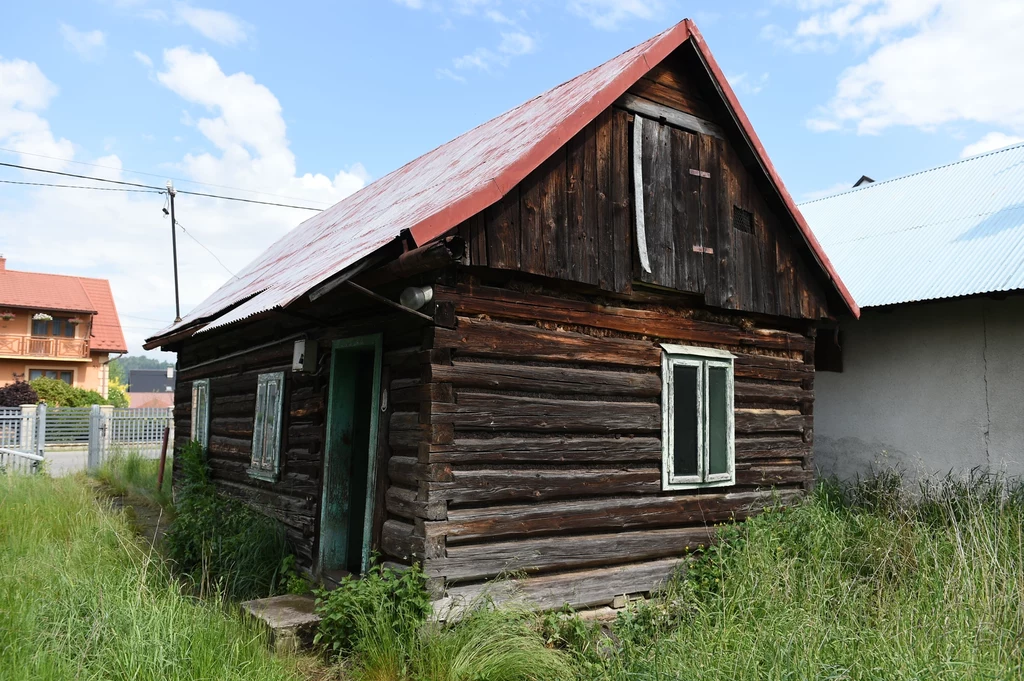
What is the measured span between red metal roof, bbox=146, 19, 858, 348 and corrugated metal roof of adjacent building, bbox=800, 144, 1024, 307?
184 cm

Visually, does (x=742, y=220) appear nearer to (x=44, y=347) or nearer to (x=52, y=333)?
(x=44, y=347)

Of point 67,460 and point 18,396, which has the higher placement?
point 18,396

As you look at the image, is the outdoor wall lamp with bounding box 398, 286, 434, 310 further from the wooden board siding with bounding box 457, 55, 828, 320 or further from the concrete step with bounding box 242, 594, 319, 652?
the concrete step with bounding box 242, 594, 319, 652

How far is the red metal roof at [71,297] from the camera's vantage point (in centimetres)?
3806

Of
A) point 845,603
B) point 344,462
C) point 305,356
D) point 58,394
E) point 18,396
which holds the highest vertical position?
point 305,356

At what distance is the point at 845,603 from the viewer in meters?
5.86

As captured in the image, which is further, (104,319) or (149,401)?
(149,401)

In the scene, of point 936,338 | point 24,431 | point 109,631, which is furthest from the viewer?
point 24,431

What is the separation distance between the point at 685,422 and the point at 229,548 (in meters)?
4.86

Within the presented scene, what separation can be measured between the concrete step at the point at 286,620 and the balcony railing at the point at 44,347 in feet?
123

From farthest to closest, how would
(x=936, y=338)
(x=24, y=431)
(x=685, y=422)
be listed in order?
(x=24, y=431), (x=936, y=338), (x=685, y=422)

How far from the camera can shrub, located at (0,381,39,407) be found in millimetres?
30250

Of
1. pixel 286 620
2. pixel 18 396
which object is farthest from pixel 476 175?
pixel 18 396

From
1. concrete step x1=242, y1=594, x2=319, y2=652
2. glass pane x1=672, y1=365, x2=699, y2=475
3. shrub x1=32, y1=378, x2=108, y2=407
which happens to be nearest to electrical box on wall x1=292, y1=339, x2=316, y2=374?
concrete step x1=242, y1=594, x2=319, y2=652
